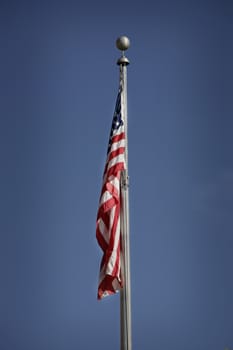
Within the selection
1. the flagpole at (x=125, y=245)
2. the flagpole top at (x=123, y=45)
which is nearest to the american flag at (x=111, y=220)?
the flagpole at (x=125, y=245)

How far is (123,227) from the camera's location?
11883mm

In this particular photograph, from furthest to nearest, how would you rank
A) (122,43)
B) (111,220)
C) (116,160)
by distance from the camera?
(122,43), (116,160), (111,220)

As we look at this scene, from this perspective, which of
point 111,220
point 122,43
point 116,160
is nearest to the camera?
point 111,220

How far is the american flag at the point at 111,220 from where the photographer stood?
1155cm

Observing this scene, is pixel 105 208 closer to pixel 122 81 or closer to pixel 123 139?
pixel 123 139

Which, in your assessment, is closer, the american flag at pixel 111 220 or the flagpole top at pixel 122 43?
the american flag at pixel 111 220

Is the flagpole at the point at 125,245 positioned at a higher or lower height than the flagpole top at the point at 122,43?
lower

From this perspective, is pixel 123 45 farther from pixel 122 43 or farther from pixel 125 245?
pixel 125 245

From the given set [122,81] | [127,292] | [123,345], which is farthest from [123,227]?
[122,81]

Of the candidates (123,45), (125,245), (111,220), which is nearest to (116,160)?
(111,220)

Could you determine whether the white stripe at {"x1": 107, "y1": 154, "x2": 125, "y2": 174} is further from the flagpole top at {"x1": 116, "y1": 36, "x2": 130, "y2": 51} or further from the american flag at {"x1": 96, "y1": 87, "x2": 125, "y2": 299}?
the flagpole top at {"x1": 116, "y1": 36, "x2": 130, "y2": 51}

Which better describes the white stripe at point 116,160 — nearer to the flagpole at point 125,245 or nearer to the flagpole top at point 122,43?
the flagpole at point 125,245

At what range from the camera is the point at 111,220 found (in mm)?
11766

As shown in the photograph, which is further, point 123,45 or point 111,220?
point 123,45
